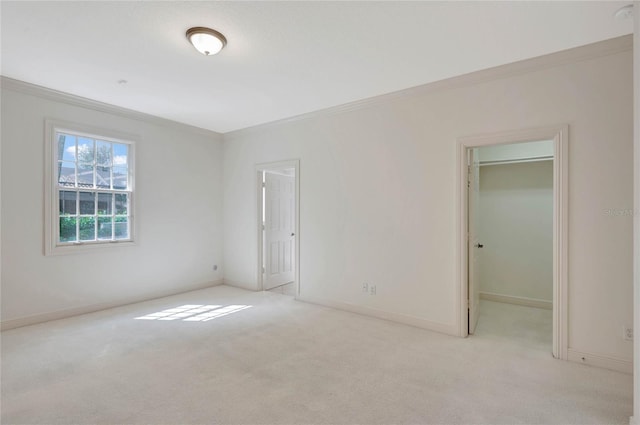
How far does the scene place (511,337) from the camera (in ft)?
11.0

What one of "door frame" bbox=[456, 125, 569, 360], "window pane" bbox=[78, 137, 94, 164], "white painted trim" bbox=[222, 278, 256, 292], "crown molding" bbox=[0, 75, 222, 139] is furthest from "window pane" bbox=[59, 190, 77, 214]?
"door frame" bbox=[456, 125, 569, 360]

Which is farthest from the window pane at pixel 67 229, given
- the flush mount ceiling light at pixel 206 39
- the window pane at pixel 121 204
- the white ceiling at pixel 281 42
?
the flush mount ceiling light at pixel 206 39

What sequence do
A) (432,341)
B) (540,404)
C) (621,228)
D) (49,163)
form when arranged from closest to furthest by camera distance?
(540,404) < (621,228) < (432,341) < (49,163)

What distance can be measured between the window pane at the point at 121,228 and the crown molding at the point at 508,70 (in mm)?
3193

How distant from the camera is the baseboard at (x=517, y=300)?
4.39 meters

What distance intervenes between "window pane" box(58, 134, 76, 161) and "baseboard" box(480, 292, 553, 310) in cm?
605

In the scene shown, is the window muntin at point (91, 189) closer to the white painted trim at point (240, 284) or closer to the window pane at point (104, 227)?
the window pane at point (104, 227)

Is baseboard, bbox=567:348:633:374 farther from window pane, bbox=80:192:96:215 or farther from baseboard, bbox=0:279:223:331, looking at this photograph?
window pane, bbox=80:192:96:215

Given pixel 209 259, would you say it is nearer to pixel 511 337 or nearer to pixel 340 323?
pixel 340 323

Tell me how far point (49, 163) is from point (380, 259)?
4.15 meters

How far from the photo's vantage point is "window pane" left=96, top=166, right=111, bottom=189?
4324mm

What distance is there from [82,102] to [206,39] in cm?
258

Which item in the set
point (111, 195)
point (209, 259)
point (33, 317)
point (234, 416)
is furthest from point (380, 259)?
point (33, 317)

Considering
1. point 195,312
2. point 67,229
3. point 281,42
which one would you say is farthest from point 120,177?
point 281,42
